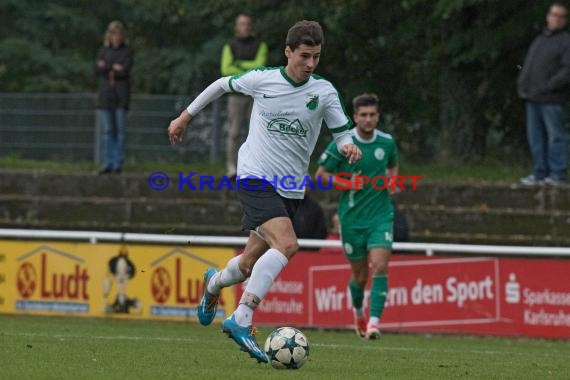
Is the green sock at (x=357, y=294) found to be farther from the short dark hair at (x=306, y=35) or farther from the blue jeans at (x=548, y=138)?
the short dark hair at (x=306, y=35)

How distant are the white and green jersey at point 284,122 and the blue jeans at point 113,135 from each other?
391 inches

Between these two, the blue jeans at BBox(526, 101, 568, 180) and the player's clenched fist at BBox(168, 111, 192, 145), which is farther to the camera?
the blue jeans at BBox(526, 101, 568, 180)

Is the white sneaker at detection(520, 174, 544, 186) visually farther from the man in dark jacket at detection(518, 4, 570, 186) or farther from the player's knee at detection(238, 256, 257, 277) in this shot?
the player's knee at detection(238, 256, 257, 277)

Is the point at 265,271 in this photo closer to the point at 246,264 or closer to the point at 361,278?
the point at 246,264

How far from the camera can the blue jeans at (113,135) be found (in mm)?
19984

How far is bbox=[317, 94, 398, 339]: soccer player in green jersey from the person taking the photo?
46.4 ft

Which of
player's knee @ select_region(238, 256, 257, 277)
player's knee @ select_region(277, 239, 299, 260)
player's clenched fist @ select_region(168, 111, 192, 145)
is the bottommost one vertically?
player's knee @ select_region(238, 256, 257, 277)

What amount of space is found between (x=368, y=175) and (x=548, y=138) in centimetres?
422

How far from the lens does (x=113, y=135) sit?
66.4ft

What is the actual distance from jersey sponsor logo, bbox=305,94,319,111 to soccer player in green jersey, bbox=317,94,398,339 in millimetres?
4039

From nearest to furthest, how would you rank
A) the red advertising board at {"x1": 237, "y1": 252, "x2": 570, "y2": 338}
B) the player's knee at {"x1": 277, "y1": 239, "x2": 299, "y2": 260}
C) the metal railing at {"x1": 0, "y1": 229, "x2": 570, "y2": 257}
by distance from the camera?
1. the player's knee at {"x1": 277, "y1": 239, "x2": 299, "y2": 260}
2. the red advertising board at {"x1": 237, "y1": 252, "x2": 570, "y2": 338}
3. the metal railing at {"x1": 0, "y1": 229, "x2": 570, "y2": 257}

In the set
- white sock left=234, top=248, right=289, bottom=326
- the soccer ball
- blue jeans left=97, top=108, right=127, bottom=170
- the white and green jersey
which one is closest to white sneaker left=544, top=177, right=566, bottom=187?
blue jeans left=97, top=108, right=127, bottom=170

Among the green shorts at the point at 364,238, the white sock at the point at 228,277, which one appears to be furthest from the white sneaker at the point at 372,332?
the white sock at the point at 228,277

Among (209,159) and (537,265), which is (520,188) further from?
(209,159)
